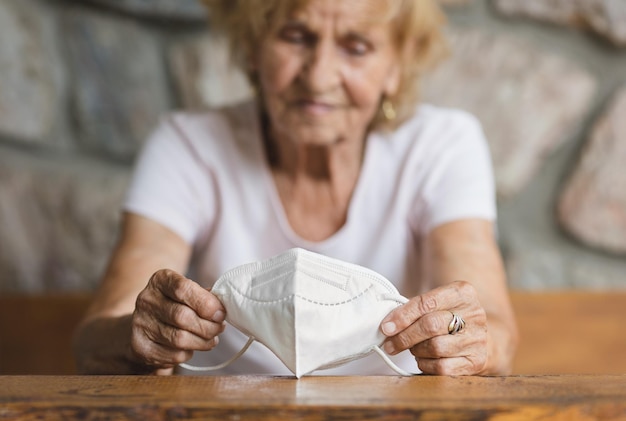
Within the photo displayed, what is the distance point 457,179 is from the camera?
1.46m

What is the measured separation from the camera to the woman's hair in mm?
1414

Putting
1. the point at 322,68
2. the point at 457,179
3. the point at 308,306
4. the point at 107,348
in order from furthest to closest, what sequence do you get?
1. the point at 457,179
2. the point at 322,68
3. the point at 107,348
4. the point at 308,306

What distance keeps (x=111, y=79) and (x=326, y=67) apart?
2.33 ft

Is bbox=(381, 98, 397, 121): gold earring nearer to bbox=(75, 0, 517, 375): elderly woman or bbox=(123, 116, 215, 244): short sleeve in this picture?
bbox=(75, 0, 517, 375): elderly woman

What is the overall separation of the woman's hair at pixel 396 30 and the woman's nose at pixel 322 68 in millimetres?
74

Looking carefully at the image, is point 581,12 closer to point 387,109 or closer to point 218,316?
point 387,109

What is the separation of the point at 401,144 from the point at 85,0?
796 mm

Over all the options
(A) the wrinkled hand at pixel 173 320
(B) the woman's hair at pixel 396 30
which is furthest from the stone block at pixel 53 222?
(A) the wrinkled hand at pixel 173 320

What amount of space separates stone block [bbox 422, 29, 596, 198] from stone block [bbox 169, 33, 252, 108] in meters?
0.43

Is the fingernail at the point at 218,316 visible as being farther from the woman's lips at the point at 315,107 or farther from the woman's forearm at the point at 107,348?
the woman's lips at the point at 315,107

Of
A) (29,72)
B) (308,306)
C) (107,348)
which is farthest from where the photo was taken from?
(29,72)

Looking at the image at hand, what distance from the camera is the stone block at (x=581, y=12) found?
73.2 inches

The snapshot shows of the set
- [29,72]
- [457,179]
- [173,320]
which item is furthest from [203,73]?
[173,320]

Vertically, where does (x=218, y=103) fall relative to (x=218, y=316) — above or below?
below
